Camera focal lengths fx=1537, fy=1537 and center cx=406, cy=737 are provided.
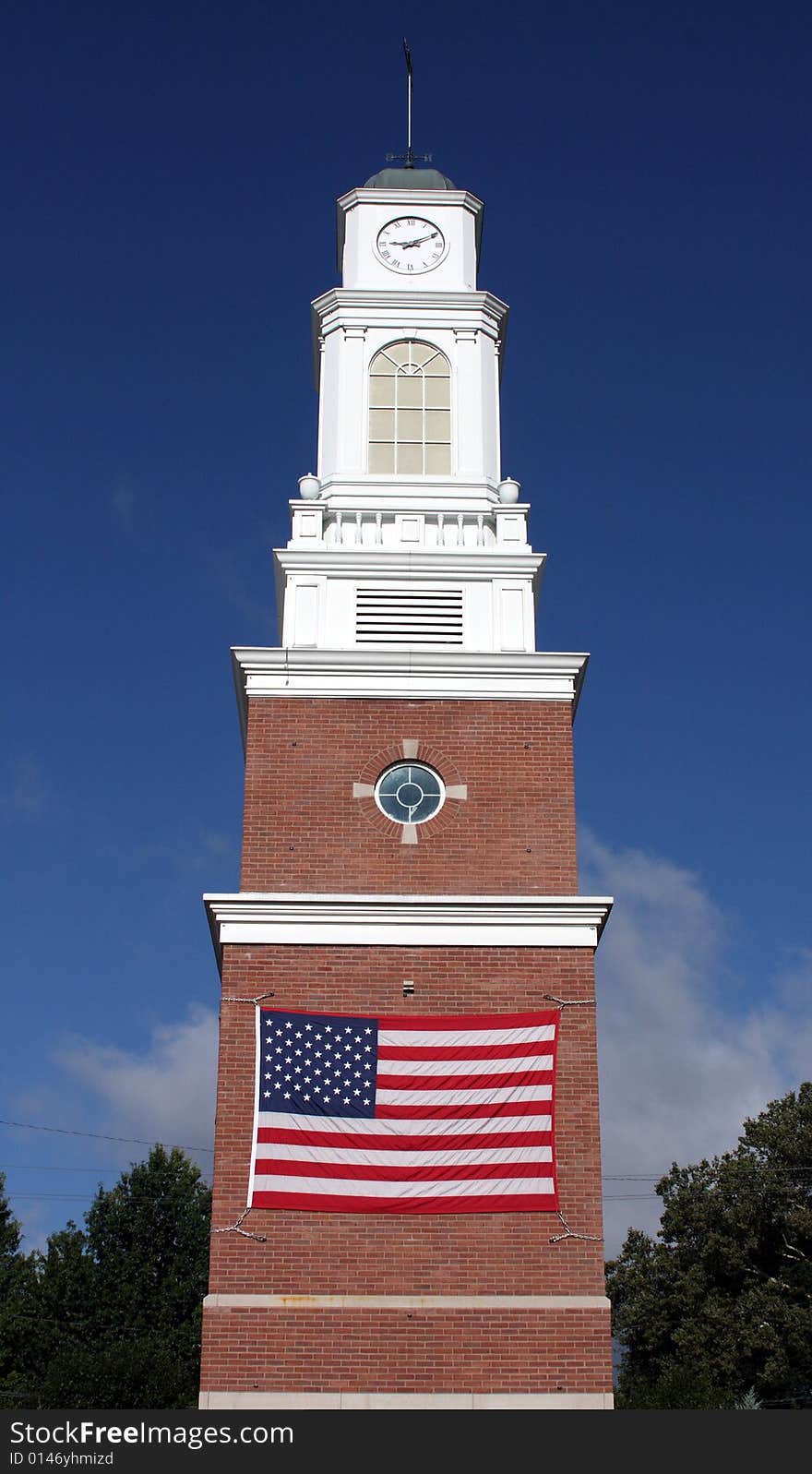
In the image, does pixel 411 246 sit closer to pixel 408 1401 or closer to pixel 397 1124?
pixel 397 1124

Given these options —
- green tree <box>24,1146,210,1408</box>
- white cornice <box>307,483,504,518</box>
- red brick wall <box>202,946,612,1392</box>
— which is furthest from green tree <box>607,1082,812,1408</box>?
white cornice <box>307,483,504,518</box>

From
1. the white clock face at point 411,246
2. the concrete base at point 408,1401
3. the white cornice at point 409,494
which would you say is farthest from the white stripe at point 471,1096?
the white clock face at point 411,246

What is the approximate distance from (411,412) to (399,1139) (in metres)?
12.6

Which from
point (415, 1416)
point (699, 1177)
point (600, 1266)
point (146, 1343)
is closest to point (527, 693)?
point (600, 1266)

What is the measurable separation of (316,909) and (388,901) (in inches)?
38.8

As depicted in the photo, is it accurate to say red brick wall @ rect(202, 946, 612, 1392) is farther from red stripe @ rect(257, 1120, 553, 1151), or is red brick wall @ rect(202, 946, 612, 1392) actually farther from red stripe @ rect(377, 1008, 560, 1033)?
red stripe @ rect(257, 1120, 553, 1151)

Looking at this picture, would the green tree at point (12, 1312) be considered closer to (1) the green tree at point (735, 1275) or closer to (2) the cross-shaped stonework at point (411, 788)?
(1) the green tree at point (735, 1275)

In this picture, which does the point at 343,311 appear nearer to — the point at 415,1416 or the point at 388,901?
the point at 388,901

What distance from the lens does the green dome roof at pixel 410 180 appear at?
2873cm

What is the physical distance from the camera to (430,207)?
28344 millimetres

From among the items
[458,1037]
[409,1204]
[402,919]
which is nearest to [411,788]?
[402,919]

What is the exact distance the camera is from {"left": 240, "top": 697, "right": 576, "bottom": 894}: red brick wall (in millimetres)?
21484

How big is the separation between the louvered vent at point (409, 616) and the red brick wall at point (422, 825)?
1462mm

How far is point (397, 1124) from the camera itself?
1972 centimetres
